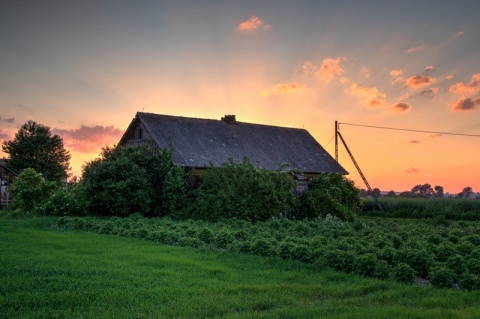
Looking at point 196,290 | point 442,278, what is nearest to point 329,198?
point 442,278

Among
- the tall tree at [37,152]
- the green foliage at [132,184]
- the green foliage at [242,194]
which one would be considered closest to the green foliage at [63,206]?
the green foliage at [132,184]

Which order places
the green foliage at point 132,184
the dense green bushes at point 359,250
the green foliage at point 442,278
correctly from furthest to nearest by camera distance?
1. the green foliage at point 132,184
2. the dense green bushes at point 359,250
3. the green foliage at point 442,278

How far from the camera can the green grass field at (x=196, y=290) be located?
9023mm

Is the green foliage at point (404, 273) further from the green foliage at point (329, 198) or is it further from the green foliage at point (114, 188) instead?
the green foliage at point (114, 188)

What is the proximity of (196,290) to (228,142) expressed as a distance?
94.8 ft

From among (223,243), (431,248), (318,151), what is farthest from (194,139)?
(431,248)

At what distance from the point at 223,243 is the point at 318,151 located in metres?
28.9

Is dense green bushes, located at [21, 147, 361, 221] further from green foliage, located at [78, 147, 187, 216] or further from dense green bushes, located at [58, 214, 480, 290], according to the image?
dense green bushes, located at [58, 214, 480, 290]

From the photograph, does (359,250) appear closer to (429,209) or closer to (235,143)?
(235,143)

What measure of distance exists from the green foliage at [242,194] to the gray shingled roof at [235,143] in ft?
8.24

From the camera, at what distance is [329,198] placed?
3328cm

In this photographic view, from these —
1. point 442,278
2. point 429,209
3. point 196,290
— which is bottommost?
point 196,290

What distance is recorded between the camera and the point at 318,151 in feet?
149

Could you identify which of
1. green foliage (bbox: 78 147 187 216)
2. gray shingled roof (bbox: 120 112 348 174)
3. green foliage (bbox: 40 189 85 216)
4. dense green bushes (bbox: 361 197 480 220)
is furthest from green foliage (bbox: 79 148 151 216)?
dense green bushes (bbox: 361 197 480 220)
